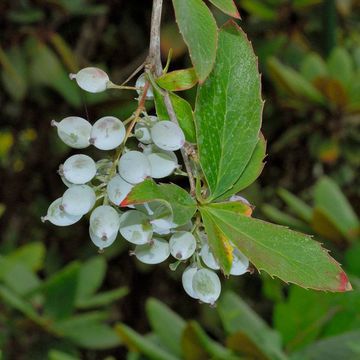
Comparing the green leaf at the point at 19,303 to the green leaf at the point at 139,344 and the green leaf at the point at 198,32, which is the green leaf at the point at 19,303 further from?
the green leaf at the point at 198,32

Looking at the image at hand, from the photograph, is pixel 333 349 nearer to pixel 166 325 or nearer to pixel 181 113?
pixel 166 325

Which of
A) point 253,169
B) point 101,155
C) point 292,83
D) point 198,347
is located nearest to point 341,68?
point 292,83

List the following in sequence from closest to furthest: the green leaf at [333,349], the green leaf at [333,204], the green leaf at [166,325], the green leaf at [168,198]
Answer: the green leaf at [168,198] < the green leaf at [333,349] < the green leaf at [166,325] < the green leaf at [333,204]

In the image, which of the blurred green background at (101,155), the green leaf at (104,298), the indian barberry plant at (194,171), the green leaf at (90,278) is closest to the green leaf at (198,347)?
the blurred green background at (101,155)

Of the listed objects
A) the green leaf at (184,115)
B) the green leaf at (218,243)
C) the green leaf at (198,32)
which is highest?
the green leaf at (198,32)

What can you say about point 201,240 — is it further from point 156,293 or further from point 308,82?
point 156,293

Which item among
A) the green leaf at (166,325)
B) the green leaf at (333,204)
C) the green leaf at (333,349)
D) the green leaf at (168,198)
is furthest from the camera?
the green leaf at (333,204)

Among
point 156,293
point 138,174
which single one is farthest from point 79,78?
point 156,293

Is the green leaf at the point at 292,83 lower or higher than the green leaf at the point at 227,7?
lower
